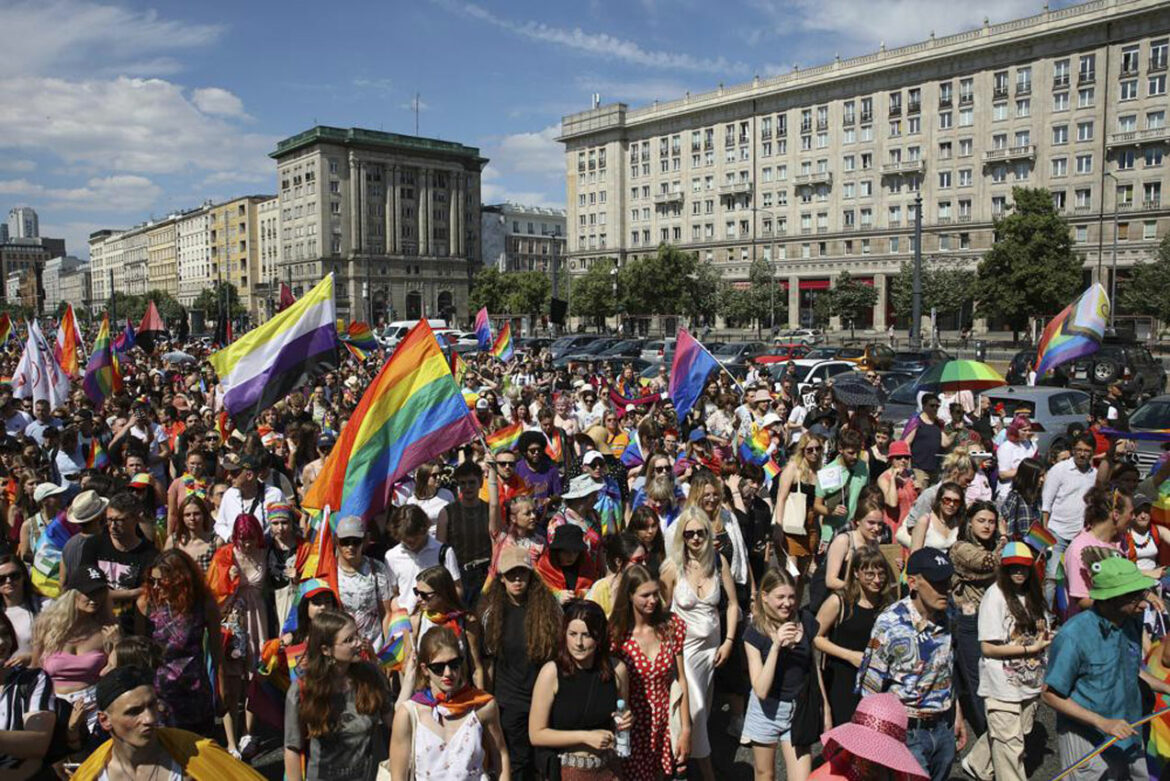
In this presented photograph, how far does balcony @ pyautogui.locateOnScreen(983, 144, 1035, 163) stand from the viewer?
63.8 m

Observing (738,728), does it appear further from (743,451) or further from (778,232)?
(778,232)

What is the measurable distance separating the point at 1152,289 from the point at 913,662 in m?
54.4

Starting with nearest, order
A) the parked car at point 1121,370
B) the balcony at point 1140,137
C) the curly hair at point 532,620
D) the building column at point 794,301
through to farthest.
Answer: the curly hair at point 532,620 < the parked car at point 1121,370 < the balcony at point 1140,137 < the building column at point 794,301

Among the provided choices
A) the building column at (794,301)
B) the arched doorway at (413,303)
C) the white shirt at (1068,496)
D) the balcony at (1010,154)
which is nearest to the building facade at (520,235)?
the arched doorway at (413,303)

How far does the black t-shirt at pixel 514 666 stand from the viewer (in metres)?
4.31

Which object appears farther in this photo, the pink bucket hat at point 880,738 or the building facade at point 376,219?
the building facade at point 376,219

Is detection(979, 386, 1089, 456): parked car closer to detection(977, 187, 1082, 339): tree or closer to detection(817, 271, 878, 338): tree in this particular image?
detection(977, 187, 1082, 339): tree

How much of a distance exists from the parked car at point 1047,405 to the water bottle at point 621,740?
37.5 feet

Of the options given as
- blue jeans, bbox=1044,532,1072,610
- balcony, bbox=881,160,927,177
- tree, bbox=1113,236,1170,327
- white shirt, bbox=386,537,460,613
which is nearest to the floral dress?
white shirt, bbox=386,537,460,613

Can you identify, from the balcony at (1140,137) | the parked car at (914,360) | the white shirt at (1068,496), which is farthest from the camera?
the balcony at (1140,137)

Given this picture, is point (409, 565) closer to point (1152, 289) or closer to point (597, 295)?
point (1152, 289)

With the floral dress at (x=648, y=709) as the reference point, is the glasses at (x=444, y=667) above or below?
above

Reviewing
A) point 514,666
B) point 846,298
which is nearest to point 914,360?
point 514,666

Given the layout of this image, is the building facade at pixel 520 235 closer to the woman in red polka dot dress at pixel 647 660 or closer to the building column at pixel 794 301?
the building column at pixel 794 301
